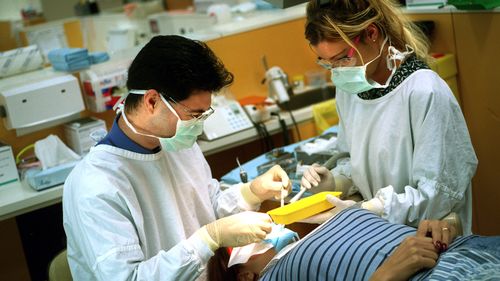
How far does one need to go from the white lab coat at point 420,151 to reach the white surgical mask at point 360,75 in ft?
0.21

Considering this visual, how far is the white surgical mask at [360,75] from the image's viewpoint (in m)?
1.97

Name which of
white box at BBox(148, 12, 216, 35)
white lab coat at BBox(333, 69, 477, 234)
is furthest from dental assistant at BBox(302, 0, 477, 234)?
white box at BBox(148, 12, 216, 35)

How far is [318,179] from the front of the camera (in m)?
2.15

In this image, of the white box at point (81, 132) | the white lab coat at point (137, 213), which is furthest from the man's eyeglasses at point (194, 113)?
the white box at point (81, 132)

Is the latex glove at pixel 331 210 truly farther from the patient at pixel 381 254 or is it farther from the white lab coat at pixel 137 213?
the white lab coat at pixel 137 213

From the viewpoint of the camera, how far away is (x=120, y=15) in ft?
18.6

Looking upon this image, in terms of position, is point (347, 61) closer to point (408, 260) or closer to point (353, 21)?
point (353, 21)

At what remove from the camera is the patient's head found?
197 centimetres

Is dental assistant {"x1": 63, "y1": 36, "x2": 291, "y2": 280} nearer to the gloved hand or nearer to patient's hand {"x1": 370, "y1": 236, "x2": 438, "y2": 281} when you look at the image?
the gloved hand

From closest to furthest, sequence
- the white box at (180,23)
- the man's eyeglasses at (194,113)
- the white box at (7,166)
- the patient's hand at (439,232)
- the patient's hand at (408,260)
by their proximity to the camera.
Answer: the patient's hand at (408,260), the patient's hand at (439,232), the man's eyeglasses at (194,113), the white box at (7,166), the white box at (180,23)

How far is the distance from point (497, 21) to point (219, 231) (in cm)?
142

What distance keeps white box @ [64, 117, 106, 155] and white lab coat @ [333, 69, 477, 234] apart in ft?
4.97

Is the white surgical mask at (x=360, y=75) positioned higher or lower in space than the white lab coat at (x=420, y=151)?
higher

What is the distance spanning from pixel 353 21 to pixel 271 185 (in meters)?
0.59
